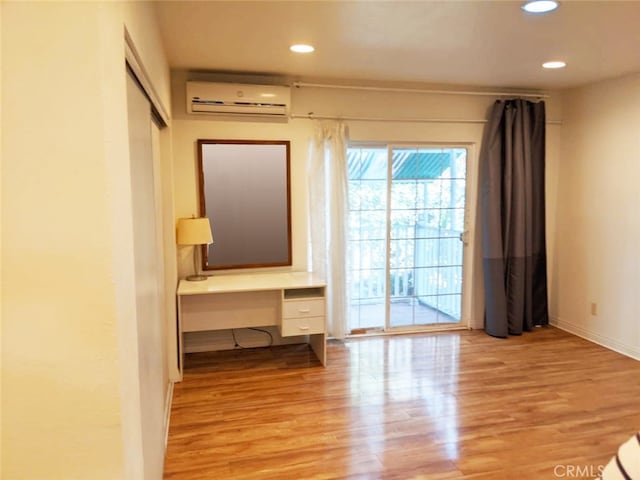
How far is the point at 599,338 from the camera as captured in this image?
14.4ft

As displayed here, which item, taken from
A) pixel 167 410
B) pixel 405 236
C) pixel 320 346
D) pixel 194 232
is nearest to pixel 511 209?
pixel 405 236

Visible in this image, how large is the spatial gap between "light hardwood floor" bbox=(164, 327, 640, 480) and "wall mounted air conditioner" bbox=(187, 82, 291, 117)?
2.11m

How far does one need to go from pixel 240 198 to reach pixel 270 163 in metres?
0.41

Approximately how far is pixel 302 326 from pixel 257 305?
1.41 feet

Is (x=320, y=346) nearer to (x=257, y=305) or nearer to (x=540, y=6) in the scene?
(x=257, y=305)

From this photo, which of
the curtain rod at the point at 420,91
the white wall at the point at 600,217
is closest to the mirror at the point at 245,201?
the curtain rod at the point at 420,91

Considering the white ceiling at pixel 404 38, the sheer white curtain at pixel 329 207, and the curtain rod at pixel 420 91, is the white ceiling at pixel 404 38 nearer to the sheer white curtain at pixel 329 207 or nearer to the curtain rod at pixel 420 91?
the curtain rod at pixel 420 91

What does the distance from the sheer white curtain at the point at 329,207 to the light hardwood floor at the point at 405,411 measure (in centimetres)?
68

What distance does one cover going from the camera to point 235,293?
3.82 meters

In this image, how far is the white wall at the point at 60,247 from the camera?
102 centimetres

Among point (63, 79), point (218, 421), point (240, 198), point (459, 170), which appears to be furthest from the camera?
point (459, 170)

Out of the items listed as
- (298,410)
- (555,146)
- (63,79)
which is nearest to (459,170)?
(555,146)

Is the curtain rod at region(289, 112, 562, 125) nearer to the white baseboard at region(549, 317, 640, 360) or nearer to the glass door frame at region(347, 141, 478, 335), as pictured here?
the glass door frame at region(347, 141, 478, 335)

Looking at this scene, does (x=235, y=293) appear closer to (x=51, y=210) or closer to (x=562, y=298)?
(x=51, y=210)
